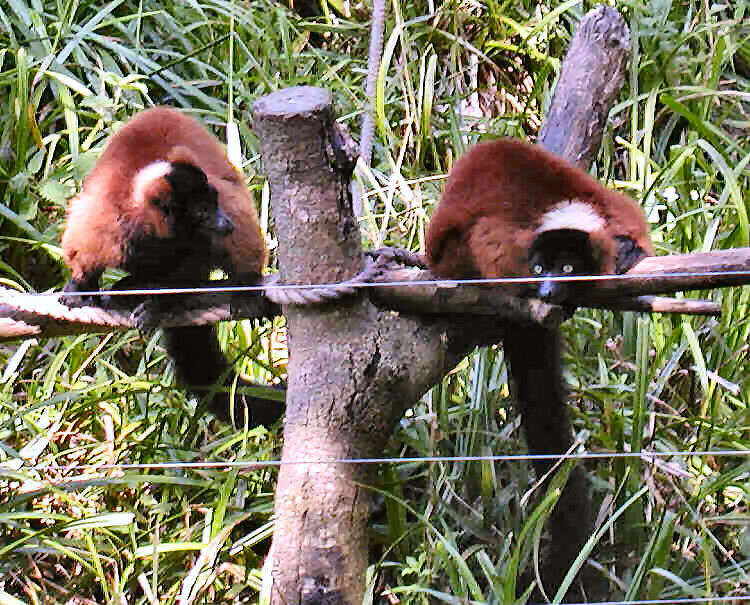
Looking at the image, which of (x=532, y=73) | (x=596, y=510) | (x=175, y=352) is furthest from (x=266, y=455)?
(x=532, y=73)

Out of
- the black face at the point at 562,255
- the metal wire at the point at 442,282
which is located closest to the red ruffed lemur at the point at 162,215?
the metal wire at the point at 442,282

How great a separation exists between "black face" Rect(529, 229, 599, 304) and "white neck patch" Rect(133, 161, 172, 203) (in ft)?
4.06

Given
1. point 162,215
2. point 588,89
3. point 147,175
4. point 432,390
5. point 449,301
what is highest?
point 588,89

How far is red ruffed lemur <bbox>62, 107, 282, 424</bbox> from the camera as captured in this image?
11.7ft

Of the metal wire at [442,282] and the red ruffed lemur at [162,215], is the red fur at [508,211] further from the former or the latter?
the red ruffed lemur at [162,215]

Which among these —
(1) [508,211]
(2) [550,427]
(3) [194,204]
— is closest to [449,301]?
(1) [508,211]

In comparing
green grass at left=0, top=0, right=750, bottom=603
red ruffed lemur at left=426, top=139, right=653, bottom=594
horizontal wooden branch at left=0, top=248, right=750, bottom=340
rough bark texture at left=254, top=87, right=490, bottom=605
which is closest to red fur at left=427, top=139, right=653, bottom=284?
red ruffed lemur at left=426, top=139, right=653, bottom=594

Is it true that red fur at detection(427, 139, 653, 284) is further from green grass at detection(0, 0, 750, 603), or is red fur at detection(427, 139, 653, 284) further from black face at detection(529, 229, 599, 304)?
green grass at detection(0, 0, 750, 603)

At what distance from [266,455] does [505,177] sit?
144 centimetres

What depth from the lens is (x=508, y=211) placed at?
11.7 ft

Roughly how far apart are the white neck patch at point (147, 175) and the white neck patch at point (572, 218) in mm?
1247

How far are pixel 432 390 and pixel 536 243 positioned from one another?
1118mm

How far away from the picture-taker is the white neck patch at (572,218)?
3367mm

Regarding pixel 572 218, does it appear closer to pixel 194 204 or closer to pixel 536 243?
pixel 536 243
